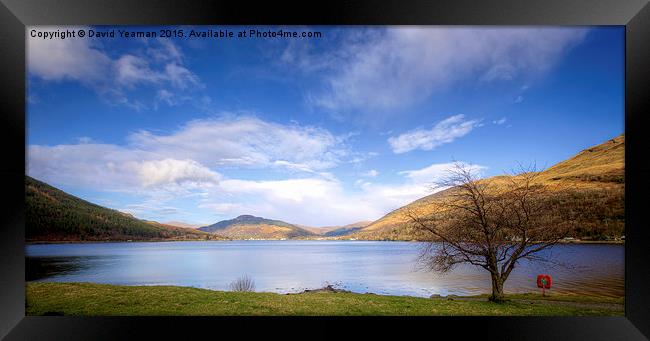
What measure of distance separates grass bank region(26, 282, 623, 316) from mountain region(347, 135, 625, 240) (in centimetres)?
253

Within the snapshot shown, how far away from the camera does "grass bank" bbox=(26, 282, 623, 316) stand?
6598 mm

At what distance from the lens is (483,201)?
7.27 meters

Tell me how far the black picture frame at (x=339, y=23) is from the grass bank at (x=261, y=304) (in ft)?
2.13

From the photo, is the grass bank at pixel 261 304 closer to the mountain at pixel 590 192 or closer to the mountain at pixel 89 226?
the mountain at pixel 590 192

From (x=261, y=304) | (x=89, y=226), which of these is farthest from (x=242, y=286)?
(x=89, y=226)

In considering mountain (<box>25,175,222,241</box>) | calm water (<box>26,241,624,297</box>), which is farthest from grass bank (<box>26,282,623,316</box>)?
mountain (<box>25,175,222,241</box>)

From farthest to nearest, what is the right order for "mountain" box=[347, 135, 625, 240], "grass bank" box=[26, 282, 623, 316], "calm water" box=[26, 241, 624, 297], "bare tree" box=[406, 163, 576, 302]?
"calm water" box=[26, 241, 624, 297] < "mountain" box=[347, 135, 625, 240] < "bare tree" box=[406, 163, 576, 302] < "grass bank" box=[26, 282, 623, 316]

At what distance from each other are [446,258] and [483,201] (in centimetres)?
157

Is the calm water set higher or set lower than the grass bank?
lower

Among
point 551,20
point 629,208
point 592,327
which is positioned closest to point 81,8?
point 551,20

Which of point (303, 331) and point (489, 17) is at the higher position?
point (489, 17)

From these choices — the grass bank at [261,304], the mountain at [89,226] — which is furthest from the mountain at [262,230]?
the grass bank at [261,304]

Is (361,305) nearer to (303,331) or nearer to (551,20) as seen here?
(303,331)

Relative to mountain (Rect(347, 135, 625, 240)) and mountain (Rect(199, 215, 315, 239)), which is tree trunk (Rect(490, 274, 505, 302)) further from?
mountain (Rect(199, 215, 315, 239))
